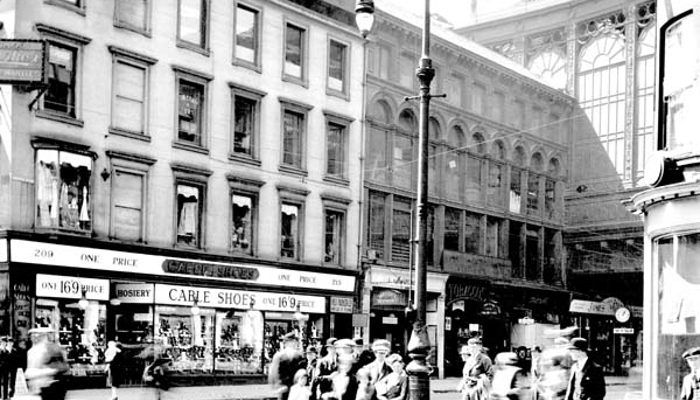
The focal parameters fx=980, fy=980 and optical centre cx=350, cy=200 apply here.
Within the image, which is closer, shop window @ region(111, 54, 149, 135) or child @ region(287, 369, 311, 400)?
child @ region(287, 369, 311, 400)

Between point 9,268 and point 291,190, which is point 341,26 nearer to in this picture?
point 291,190

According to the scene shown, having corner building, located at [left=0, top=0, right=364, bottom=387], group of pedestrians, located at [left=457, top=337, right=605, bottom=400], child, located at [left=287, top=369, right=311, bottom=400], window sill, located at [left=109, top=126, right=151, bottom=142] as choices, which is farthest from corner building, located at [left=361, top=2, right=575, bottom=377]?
child, located at [left=287, top=369, right=311, bottom=400]

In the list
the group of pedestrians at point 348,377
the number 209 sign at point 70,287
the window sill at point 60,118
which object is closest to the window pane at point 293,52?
the window sill at point 60,118

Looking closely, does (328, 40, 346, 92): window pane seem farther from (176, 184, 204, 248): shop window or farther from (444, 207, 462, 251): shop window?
(444, 207, 462, 251): shop window

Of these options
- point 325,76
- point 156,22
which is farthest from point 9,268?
point 325,76

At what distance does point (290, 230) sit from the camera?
36406 millimetres

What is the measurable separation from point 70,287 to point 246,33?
458 inches

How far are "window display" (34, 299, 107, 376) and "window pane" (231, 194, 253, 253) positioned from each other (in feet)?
20.5

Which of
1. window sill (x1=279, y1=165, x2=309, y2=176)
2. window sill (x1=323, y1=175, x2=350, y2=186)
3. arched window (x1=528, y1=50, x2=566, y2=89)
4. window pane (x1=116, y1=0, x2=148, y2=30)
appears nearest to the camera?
window pane (x1=116, y1=0, x2=148, y2=30)

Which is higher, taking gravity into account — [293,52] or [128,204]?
[293,52]

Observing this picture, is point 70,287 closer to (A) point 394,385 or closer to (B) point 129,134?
(B) point 129,134

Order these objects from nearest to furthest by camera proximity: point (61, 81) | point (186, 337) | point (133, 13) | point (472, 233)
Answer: point (61, 81)
point (133, 13)
point (186, 337)
point (472, 233)

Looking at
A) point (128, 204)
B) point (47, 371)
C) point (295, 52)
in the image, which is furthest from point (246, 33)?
point (47, 371)

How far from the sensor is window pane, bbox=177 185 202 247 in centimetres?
3231
